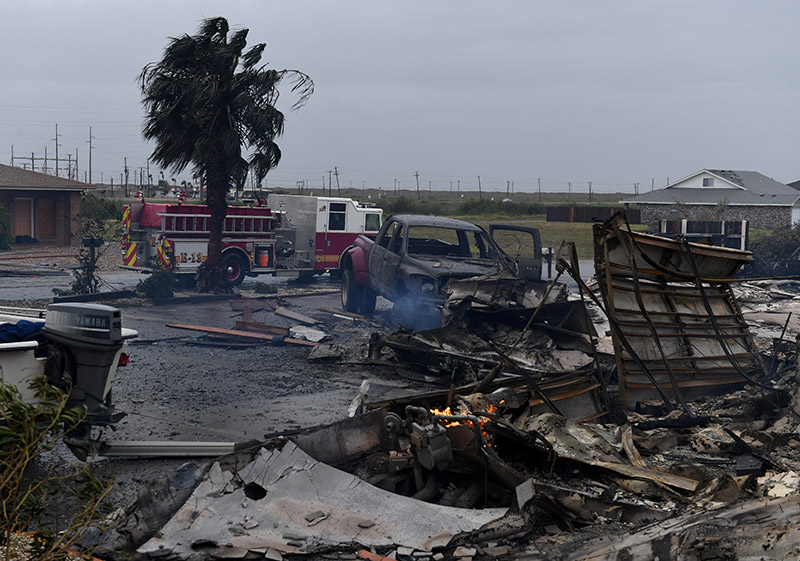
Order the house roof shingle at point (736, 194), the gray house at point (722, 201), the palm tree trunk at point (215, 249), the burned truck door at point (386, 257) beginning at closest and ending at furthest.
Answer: the burned truck door at point (386, 257)
the palm tree trunk at point (215, 249)
the gray house at point (722, 201)
the house roof shingle at point (736, 194)

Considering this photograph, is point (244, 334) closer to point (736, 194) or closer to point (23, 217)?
point (23, 217)

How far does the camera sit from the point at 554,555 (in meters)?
4.79

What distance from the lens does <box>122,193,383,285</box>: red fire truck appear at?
19.5 meters

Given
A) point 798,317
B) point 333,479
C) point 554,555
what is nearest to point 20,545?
point 333,479

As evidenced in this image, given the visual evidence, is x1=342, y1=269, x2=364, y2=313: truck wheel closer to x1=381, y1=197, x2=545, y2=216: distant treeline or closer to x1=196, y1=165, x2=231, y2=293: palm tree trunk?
x1=196, y1=165, x2=231, y2=293: palm tree trunk

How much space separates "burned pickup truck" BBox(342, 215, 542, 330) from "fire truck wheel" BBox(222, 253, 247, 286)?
5.63 metres

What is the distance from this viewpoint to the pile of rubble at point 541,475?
476 cm

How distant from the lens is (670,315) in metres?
9.09

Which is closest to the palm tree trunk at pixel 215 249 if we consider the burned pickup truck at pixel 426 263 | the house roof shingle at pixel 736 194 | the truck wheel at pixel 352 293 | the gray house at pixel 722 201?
the truck wheel at pixel 352 293

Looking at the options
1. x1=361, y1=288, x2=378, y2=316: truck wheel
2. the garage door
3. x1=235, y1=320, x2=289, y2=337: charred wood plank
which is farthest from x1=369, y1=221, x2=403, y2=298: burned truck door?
the garage door

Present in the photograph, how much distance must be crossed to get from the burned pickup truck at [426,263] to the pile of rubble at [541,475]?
419 centimetres

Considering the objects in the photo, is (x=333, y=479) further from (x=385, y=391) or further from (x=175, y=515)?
(x=385, y=391)

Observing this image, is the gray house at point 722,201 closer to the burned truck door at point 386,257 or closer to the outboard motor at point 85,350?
the burned truck door at point 386,257

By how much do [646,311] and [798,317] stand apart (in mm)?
9599
